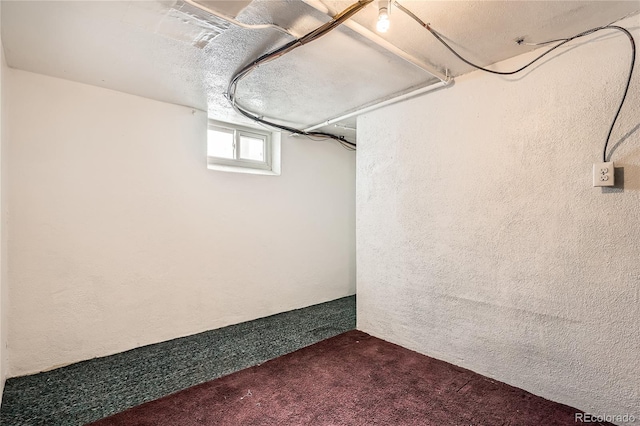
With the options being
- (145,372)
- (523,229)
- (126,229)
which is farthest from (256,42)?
(145,372)

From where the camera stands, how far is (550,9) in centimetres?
145

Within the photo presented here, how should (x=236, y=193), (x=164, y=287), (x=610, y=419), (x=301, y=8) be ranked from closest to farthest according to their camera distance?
1. (x=301, y=8)
2. (x=610, y=419)
3. (x=164, y=287)
4. (x=236, y=193)

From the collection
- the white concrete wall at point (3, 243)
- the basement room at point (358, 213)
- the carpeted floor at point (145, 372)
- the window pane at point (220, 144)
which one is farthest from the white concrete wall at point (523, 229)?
the white concrete wall at point (3, 243)

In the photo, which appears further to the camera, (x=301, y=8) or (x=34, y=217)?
(x=34, y=217)

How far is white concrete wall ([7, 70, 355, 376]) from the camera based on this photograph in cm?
209

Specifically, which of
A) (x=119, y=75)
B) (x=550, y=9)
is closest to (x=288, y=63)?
(x=119, y=75)

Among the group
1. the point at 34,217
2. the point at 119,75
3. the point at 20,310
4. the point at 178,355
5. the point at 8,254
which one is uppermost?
the point at 119,75

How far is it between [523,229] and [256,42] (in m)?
1.96

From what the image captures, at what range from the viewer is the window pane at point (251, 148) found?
10.9ft

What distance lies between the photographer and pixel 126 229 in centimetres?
243

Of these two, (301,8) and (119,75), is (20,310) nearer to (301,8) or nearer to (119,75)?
(119,75)

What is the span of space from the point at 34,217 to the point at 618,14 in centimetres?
368

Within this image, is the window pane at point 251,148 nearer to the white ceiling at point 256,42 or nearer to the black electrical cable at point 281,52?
the black electrical cable at point 281,52

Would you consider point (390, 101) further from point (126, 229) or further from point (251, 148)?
point (126, 229)
